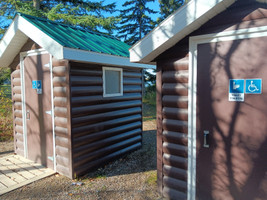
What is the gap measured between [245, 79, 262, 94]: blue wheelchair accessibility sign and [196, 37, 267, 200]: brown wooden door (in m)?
0.05

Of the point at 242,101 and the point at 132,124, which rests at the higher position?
the point at 242,101

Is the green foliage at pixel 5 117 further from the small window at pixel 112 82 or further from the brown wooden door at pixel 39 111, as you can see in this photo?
the small window at pixel 112 82

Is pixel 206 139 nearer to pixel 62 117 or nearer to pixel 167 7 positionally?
pixel 62 117

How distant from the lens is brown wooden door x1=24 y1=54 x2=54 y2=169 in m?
5.01

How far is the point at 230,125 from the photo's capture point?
Result: 298 cm

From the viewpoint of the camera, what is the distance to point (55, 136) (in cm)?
491

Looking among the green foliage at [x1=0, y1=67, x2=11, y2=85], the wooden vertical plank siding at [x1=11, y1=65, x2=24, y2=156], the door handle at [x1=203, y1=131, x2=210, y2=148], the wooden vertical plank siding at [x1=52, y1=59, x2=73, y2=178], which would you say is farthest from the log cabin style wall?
the green foliage at [x1=0, y1=67, x2=11, y2=85]

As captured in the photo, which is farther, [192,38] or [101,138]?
[101,138]

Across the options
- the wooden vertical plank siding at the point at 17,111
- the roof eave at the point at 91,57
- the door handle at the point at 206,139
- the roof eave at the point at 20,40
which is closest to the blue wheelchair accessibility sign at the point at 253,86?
the door handle at the point at 206,139

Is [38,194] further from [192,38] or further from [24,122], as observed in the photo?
[192,38]

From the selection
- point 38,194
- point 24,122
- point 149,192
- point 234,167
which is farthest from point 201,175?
point 24,122

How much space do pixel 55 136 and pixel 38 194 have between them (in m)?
1.37

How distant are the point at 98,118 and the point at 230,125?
3338 millimetres

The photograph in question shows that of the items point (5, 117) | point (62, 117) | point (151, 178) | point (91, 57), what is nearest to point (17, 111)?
point (62, 117)
